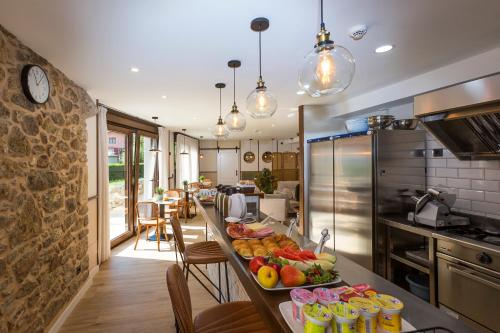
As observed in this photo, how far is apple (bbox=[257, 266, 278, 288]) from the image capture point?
3.35 ft

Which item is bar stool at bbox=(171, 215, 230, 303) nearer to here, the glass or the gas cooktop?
the gas cooktop

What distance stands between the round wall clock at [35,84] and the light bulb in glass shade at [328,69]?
2.15 m

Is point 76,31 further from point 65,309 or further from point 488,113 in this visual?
point 488,113

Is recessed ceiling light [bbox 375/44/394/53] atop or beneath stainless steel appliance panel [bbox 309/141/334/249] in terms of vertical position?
atop

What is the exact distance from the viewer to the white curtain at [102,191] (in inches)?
157

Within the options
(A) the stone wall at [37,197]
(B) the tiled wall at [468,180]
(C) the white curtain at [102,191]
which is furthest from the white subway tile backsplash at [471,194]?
(C) the white curtain at [102,191]

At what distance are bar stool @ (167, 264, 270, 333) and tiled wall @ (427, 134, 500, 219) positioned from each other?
2.46 m

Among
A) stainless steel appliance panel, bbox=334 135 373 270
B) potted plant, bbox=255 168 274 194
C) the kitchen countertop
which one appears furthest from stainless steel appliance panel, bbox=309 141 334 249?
potted plant, bbox=255 168 274 194

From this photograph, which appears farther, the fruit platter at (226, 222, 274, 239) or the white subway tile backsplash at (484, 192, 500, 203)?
the white subway tile backsplash at (484, 192, 500, 203)

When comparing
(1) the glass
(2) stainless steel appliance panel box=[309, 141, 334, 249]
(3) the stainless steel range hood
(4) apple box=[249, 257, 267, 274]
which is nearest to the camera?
(4) apple box=[249, 257, 267, 274]

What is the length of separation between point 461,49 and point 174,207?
19.6ft

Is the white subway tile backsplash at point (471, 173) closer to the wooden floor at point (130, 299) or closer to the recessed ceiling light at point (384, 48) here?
the recessed ceiling light at point (384, 48)

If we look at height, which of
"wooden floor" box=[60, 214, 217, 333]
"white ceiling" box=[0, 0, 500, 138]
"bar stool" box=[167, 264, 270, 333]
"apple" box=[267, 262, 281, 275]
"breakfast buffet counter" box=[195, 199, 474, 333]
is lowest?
"wooden floor" box=[60, 214, 217, 333]

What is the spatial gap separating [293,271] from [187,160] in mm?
8388
